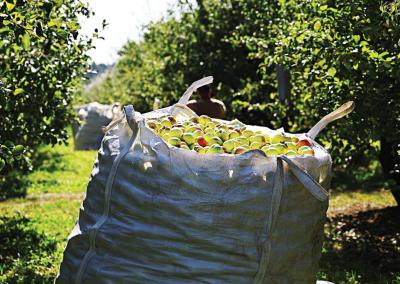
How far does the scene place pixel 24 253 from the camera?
550 cm

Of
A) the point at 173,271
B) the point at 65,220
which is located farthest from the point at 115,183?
the point at 65,220

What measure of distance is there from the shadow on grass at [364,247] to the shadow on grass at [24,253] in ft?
7.42

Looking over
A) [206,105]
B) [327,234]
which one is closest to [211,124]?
[206,105]

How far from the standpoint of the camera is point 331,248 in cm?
600

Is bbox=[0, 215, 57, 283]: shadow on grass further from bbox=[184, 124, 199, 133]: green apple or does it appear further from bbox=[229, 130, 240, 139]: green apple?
bbox=[229, 130, 240, 139]: green apple

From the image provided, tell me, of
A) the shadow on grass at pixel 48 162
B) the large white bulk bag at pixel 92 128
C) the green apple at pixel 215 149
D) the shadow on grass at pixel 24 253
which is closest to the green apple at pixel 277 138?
the green apple at pixel 215 149

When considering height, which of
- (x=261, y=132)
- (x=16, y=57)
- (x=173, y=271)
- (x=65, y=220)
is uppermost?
(x=16, y=57)

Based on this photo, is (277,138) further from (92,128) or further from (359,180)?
(92,128)

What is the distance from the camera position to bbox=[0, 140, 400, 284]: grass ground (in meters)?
4.99

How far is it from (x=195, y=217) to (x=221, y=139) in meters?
0.72

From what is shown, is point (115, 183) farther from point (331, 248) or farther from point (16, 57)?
point (331, 248)

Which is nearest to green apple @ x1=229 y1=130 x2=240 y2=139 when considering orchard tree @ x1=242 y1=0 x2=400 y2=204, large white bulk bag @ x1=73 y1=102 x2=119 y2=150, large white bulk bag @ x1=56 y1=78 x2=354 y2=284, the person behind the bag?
large white bulk bag @ x1=56 y1=78 x2=354 y2=284

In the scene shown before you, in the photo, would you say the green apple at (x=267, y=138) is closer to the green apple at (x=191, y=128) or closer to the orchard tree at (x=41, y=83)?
the green apple at (x=191, y=128)

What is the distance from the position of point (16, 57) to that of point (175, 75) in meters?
6.23
